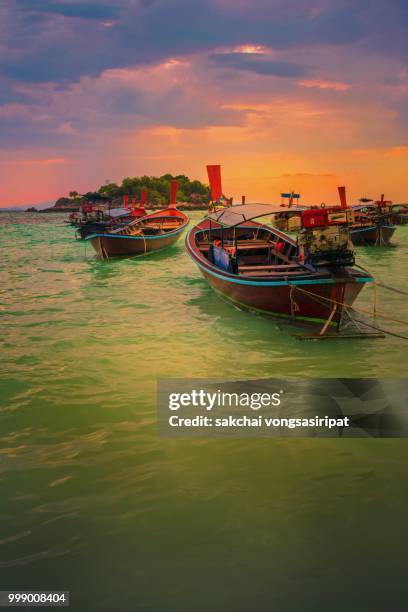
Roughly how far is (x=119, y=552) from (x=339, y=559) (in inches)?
73.8

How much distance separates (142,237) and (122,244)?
1142mm

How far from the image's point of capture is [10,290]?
1666 cm

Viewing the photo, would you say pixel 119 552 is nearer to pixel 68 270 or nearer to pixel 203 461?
pixel 203 461

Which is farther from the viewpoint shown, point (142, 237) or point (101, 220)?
point (101, 220)

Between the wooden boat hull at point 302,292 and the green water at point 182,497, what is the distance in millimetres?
1078

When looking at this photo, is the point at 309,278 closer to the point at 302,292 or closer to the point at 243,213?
the point at 302,292

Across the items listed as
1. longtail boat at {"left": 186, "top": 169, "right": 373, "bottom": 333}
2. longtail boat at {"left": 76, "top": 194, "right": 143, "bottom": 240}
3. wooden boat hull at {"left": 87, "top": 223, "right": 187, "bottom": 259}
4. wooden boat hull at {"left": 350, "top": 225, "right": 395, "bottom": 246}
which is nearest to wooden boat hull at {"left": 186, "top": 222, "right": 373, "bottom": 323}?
longtail boat at {"left": 186, "top": 169, "right": 373, "bottom": 333}

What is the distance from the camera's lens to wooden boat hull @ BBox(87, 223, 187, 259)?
23375 millimetres

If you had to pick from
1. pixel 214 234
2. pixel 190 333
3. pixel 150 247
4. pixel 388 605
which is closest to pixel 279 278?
pixel 190 333

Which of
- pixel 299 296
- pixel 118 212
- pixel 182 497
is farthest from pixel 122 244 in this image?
pixel 182 497

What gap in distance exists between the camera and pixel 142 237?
79.3 feet

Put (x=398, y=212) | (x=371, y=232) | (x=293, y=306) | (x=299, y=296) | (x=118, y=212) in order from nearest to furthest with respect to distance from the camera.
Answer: (x=299, y=296)
(x=293, y=306)
(x=398, y=212)
(x=371, y=232)
(x=118, y=212)

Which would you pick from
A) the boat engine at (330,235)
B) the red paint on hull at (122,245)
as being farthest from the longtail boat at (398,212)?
the red paint on hull at (122,245)

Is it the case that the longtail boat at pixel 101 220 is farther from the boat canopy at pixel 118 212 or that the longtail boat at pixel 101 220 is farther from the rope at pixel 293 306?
the rope at pixel 293 306
